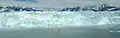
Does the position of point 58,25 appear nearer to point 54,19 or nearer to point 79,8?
point 54,19

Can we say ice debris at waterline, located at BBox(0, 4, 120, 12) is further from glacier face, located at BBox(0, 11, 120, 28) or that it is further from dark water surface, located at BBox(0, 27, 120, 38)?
dark water surface, located at BBox(0, 27, 120, 38)

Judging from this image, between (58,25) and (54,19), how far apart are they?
7 cm

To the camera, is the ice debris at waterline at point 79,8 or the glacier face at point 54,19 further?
the ice debris at waterline at point 79,8

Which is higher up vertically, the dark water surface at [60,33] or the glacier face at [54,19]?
the glacier face at [54,19]

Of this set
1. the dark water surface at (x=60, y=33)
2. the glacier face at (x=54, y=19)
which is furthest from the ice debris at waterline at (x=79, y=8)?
the dark water surface at (x=60, y=33)

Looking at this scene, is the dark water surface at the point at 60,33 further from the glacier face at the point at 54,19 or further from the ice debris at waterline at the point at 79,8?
the ice debris at waterline at the point at 79,8

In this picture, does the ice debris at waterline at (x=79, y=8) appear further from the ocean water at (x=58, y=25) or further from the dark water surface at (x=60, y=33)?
the dark water surface at (x=60, y=33)

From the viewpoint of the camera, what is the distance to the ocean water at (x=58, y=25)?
148 cm

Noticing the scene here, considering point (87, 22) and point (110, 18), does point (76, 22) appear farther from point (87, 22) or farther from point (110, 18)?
point (110, 18)

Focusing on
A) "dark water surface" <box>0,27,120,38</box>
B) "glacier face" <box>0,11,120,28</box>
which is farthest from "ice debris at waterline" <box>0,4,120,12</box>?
"dark water surface" <box>0,27,120,38</box>

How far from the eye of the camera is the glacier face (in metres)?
1.50

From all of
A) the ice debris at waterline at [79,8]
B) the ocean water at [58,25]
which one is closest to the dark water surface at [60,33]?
the ocean water at [58,25]

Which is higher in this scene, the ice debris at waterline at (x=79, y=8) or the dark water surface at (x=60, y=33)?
the ice debris at waterline at (x=79, y=8)

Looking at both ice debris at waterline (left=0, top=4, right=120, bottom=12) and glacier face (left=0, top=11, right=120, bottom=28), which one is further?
ice debris at waterline (left=0, top=4, right=120, bottom=12)
